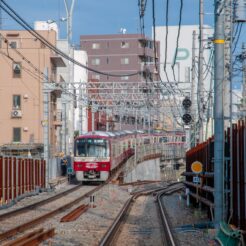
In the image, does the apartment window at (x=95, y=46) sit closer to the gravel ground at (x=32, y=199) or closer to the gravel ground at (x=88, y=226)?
the gravel ground at (x=32, y=199)

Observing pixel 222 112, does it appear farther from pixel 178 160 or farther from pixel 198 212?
pixel 178 160

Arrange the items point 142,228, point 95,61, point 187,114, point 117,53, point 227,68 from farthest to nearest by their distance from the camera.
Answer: point 95,61
point 117,53
point 187,114
point 142,228
point 227,68

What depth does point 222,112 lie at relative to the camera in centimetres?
1405

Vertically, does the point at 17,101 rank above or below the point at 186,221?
above

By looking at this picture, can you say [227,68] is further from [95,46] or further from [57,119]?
[95,46]

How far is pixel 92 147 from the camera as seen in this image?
37.0 m

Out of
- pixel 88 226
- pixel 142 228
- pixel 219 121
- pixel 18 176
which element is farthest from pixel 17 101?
pixel 219 121

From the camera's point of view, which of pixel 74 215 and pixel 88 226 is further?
pixel 74 215

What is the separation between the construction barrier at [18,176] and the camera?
2358 cm

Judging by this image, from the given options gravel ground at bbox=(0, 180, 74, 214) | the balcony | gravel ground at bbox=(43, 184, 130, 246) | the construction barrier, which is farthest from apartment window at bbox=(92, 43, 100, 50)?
gravel ground at bbox=(43, 184, 130, 246)

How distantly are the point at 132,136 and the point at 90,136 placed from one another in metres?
17.8

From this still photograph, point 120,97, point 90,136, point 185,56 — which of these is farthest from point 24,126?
point 185,56

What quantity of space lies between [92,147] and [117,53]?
2364 inches

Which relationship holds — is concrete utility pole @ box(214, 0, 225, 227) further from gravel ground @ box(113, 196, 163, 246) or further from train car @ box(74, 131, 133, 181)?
train car @ box(74, 131, 133, 181)
